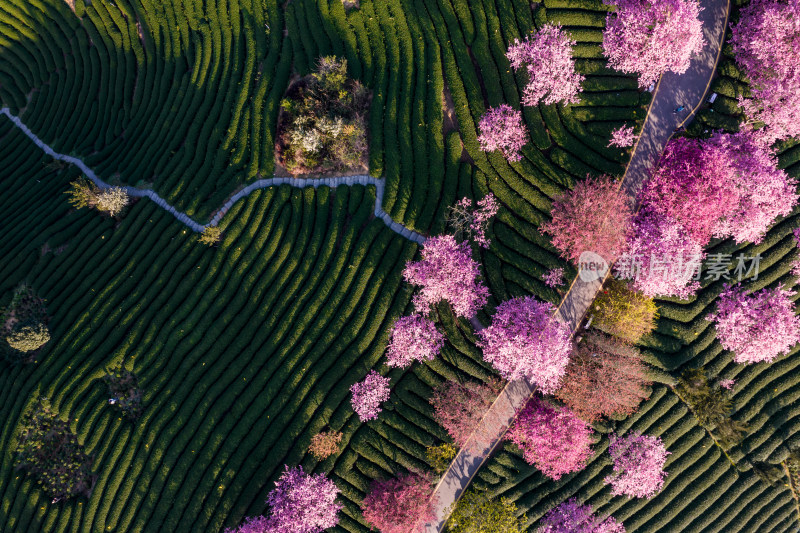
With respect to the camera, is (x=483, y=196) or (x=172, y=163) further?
(x=172, y=163)

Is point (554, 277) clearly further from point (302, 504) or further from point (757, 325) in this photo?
point (302, 504)

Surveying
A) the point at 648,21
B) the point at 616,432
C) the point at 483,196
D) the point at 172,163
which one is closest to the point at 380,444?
the point at 616,432

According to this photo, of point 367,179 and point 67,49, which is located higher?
point 67,49

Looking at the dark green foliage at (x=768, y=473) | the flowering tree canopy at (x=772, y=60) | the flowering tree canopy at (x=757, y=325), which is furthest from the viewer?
the dark green foliage at (x=768, y=473)

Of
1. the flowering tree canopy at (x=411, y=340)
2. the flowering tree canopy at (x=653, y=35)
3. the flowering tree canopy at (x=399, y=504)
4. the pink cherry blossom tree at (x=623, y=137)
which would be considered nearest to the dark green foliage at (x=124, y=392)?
the flowering tree canopy at (x=399, y=504)

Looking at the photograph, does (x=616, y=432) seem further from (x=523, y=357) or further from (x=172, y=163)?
(x=172, y=163)

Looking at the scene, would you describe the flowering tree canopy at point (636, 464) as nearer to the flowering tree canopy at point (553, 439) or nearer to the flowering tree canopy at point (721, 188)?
the flowering tree canopy at point (553, 439)
